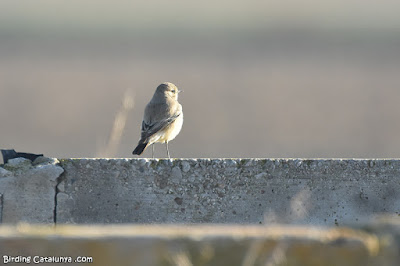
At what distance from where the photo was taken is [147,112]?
32.7 feet

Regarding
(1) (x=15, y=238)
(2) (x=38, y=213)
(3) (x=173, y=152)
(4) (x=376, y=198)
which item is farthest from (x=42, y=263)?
(3) (x=173, y=152)

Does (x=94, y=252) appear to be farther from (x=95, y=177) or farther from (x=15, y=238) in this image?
(x=95, y=177)

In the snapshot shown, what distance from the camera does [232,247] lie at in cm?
352

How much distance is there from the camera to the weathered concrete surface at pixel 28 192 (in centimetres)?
585

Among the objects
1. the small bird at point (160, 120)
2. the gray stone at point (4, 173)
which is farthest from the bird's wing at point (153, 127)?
the gray stone at point (4, 173)

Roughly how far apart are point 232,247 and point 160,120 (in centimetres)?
624

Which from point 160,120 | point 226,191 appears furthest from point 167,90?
point 226,191

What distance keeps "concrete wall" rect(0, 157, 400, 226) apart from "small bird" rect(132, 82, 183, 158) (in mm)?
3466

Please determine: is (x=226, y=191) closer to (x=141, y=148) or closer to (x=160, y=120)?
(x=141, y=148)

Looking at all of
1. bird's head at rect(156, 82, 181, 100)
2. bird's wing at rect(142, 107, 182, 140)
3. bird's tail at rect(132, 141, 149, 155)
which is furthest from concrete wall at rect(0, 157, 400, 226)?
bird's head at rect(156, 82, 181, 100)

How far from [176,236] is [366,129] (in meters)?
19.7

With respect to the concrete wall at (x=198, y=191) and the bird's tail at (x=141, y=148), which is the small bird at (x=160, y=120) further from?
the concrete wall at (x=198, y=191)

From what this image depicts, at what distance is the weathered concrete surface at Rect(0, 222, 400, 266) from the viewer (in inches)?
138

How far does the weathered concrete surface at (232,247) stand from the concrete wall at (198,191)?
7.42 ft
